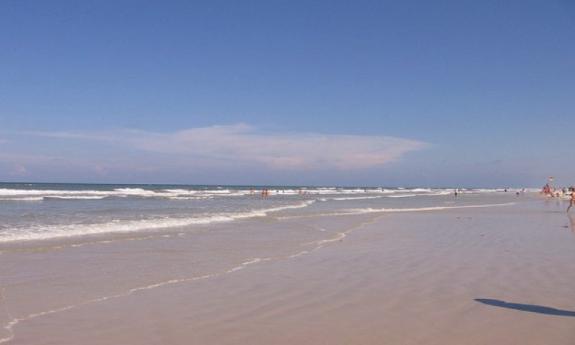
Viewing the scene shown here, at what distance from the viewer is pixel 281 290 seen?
7.92 m

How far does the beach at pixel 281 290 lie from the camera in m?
5.74

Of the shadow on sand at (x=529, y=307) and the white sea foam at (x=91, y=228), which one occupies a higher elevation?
the white sea foam at (x=91, y=228)

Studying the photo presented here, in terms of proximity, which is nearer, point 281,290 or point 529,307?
point 529,307

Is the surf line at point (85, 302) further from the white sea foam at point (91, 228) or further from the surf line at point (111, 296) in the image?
the white sea foam at point (91, 228)

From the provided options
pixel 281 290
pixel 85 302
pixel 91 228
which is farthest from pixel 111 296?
pixel 91 228

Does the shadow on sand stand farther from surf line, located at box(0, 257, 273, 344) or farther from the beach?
surf line, located at box(0, 257, 273, 344)

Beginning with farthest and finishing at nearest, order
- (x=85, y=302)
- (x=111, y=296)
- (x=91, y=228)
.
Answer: (x=91, y=228) < (x=111, y=296) < (x=85, y=302)

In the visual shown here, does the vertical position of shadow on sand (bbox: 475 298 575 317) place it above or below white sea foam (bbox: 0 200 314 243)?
below

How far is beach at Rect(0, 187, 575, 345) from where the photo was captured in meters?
5.74

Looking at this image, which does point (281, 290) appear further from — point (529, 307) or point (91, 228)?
point (91, 228)

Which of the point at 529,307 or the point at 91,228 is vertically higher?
the point at 91,228

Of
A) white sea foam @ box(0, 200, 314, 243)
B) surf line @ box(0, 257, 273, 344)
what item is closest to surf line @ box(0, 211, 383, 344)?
surf line @ box(0, 257, 273, 344)

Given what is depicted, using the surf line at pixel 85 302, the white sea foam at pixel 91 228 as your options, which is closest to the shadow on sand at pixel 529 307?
the surf line at pixel 85 302

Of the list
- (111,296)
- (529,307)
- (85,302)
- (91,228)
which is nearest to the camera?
(529,307)
